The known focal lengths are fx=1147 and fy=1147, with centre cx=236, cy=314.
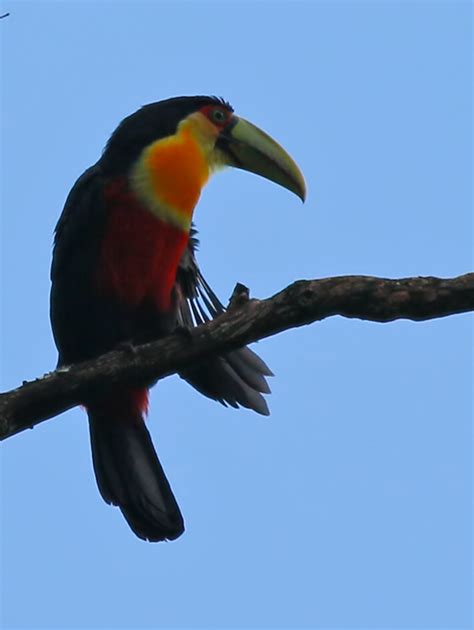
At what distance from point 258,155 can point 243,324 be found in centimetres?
211

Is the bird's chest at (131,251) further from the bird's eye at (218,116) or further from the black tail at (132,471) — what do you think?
the bird's eye at (218,116)

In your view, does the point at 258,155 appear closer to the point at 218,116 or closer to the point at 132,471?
the point at 218,116

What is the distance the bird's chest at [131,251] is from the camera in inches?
224

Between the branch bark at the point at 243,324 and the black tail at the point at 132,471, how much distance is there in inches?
48.4

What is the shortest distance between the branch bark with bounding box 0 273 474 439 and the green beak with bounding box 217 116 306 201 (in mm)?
1967

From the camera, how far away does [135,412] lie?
5988mm

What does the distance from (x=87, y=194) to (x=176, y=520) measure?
1.70 m

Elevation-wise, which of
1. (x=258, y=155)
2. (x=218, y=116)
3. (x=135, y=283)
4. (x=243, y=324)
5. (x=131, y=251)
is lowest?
(x=243, y=324)

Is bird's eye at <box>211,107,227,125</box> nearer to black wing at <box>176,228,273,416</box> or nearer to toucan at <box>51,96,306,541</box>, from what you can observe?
toucan at <box>51,96,306,541</box>

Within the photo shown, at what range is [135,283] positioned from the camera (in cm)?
570

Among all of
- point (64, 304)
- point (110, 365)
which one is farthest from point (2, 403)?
point (64, 304)

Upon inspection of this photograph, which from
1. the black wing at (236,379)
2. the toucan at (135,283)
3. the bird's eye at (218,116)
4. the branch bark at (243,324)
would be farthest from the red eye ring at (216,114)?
the branch bark at (243,324)

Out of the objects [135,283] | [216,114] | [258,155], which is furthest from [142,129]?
[135,283]

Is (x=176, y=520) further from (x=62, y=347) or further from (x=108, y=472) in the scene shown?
(x=62, y=347)
